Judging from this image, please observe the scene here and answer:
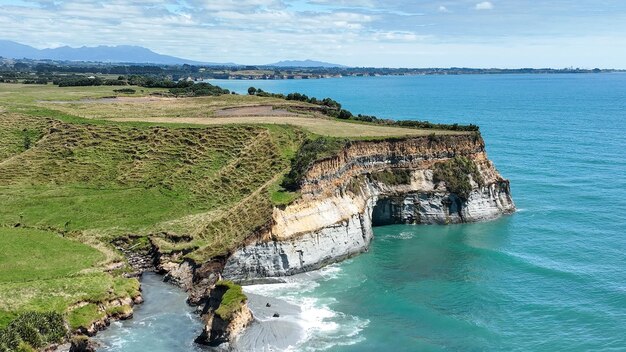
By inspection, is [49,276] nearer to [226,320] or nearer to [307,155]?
[226,320]

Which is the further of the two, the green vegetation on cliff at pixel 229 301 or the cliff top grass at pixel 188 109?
the cliff top grass at pixel 188 109

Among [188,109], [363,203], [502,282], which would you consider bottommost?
[502,282]

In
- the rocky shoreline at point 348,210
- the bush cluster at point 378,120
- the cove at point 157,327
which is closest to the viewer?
the cove at point 157,327

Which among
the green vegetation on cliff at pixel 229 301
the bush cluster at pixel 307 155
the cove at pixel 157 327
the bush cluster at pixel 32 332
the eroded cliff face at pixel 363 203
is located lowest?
the cove at pixel 157 327

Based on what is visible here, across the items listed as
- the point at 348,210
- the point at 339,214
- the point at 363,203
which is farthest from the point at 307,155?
the point at 363,203

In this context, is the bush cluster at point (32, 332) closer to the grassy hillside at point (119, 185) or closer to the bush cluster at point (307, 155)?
the grassy hillside at point (119, 185)

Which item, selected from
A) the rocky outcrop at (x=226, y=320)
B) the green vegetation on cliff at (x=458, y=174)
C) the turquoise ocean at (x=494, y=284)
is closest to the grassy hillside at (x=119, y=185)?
the green vegetation on cliff at (x=458, y=174)
